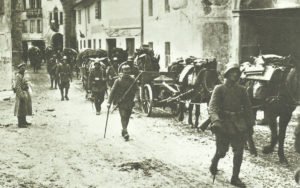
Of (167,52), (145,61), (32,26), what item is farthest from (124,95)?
(32,26)

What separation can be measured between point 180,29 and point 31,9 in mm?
40034

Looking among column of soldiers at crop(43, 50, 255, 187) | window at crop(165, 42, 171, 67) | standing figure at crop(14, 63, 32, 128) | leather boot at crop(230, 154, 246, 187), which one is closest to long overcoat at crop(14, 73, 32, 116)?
standing figure at crop(14, 63, 32, 128)

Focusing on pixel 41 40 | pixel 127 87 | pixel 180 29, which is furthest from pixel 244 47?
pixel 41 40

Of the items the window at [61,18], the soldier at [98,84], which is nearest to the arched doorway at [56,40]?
the window at [61,18]

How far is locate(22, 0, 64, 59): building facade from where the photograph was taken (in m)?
53.7

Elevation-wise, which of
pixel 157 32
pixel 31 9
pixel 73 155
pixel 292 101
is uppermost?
pixel 31 9

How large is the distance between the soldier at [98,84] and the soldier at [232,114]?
824 centimetres

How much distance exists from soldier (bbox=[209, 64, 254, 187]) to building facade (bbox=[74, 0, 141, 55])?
19.7 m

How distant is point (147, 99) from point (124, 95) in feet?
11.8

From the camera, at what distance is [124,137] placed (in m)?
11.2

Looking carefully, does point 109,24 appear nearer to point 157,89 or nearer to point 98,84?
point 98,84

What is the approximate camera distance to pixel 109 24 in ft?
106

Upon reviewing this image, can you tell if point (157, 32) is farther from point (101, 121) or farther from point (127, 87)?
point (127, 87)

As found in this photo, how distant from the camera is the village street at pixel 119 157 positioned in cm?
789
